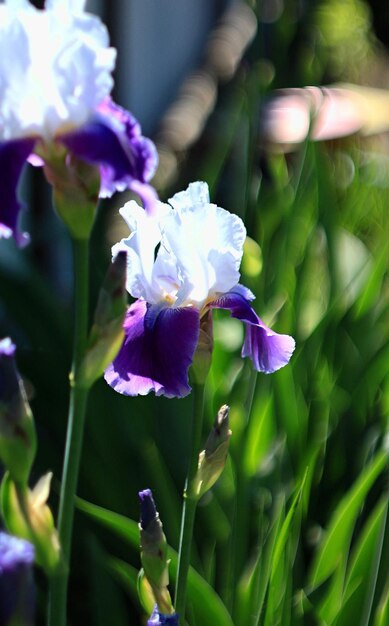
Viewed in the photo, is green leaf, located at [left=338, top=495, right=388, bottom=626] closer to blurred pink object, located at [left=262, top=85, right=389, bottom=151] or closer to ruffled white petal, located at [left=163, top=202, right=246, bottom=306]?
ruffled white petal, located at [left=163, top=202, right=246, bottom=306]

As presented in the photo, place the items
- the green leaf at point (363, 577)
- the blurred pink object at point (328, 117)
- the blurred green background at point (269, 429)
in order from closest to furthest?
the green leaf at point (363, 577)
the blurred green background at point (269, 429)
the blurred pink object at point (328, 117)

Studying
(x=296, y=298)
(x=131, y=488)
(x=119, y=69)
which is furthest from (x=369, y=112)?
(x=131, y=488)

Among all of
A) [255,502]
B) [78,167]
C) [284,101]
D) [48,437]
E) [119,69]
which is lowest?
[284,101]

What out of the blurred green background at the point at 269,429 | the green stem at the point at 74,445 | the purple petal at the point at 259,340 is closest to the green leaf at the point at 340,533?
the blurred green background at the point at 269,429

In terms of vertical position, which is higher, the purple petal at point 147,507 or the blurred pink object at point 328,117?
the purple petal at point 147,507

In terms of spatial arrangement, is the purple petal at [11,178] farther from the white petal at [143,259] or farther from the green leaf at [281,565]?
the green leaf at [281,565]

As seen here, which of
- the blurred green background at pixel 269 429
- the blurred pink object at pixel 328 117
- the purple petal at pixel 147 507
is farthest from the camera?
the blurred pink object at pixel 328 117

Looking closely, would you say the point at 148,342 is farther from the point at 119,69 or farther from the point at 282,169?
the point at 119,69
